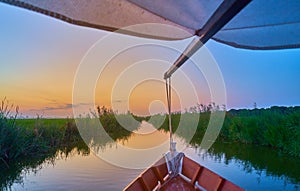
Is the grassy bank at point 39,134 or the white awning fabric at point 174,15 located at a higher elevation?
the white awning fabric at point 174,15

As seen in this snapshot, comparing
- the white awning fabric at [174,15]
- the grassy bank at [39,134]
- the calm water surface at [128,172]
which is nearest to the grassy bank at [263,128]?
the calm water surface at [128,172]

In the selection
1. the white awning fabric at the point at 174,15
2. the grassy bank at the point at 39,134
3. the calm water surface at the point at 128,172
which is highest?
the white awning fabric at the point at 174,15

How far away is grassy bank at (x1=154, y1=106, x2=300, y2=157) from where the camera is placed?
693cm

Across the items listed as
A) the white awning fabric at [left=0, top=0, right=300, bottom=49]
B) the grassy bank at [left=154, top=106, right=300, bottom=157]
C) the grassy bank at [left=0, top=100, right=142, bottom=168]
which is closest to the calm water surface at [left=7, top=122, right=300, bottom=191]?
the grassy bank at [left=154, top=106, right=300, bottom=157]

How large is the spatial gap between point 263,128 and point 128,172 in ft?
14.1

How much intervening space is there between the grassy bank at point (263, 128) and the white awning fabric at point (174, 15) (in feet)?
14.5

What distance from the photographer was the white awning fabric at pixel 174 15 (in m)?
1.08

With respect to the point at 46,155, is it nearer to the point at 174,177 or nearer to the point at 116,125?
the point at 116,125

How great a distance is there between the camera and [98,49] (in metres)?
1.93

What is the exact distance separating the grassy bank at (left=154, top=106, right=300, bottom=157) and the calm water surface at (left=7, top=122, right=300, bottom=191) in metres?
0.37

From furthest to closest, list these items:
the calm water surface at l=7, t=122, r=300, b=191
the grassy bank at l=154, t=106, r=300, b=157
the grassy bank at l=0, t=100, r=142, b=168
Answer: the grassy bank at l=154, t=106, r=300, b=157 < the grassy bank at l=0, t=100, r=142, b=168 < the calm water surface at l=7, t=122, r=300, b=191

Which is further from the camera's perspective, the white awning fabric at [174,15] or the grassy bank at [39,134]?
the grassy bank at [39,134]

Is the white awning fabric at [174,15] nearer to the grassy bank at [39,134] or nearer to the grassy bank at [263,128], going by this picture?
the grassy bank at [39,134]

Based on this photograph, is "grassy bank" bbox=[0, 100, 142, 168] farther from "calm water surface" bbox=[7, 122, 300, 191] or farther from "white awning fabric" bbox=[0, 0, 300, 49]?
"white awning fabric" bbox=[0, 0, 300, 49]
